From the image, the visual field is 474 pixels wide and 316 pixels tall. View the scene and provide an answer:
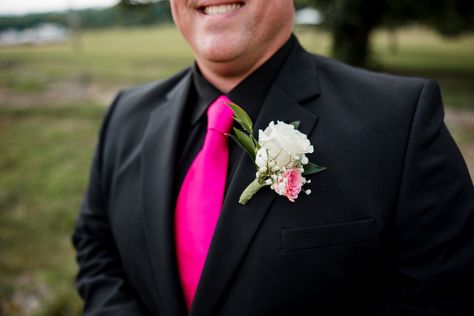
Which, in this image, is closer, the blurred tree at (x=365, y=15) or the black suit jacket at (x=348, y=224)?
the black suit jacket at (x=348, y=224)

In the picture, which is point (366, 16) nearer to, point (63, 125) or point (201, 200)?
point (63, 125)

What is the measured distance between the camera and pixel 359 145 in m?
1.71

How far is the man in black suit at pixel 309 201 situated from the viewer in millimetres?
1581

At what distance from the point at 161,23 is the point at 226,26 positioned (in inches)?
3066

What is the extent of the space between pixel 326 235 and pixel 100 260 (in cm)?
126

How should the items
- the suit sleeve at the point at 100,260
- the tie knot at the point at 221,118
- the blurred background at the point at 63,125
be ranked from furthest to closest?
the blurred background at the point at 63,125 → the suit sleeve at the point at 100,260 → the tie knot at the point at 221,118

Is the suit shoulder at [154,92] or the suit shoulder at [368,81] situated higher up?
the suit shoulder at [368,81]

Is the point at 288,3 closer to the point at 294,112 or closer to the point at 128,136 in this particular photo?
the point at 294,112

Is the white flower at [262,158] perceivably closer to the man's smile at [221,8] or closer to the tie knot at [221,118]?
the tie knot at [221,118]

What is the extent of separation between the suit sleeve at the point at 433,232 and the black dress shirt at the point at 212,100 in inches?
26.6

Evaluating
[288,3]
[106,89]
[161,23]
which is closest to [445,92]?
[106,89]

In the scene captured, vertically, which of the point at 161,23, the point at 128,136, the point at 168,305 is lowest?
the point at 161,23

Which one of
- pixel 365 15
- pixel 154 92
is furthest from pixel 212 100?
pixel 365 15

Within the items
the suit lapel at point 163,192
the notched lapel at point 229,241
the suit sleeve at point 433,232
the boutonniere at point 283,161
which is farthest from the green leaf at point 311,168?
the suit lapel at point 163,192
